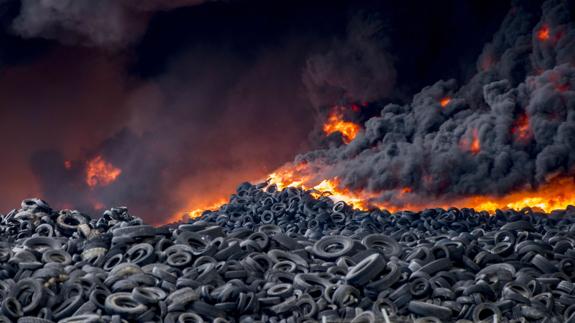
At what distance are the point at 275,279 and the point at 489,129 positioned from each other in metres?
24.0

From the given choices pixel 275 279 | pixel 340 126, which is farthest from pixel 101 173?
pixel 275 279

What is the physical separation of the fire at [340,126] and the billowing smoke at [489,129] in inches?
115

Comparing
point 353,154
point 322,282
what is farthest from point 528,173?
point 322,282

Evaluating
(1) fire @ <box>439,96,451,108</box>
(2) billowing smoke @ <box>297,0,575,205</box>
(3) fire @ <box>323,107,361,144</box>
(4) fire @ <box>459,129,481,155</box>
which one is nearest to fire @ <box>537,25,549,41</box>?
(2) billowing smoke @ <box>297,0,575,205</box>

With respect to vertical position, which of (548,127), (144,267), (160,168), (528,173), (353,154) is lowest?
(144,267)

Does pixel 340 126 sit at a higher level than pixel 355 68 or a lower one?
lower

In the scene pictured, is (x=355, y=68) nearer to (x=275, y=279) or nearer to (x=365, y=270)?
(x=275, y=279)

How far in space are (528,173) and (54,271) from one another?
992 inches

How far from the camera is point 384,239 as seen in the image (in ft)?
57.8

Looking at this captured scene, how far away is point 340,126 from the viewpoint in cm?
4744

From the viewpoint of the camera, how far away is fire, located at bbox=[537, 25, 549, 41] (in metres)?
39.5

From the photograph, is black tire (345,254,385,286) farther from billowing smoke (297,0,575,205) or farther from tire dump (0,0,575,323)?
billowing smoke (297,0,575,205)

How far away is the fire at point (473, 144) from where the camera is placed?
35.0 m

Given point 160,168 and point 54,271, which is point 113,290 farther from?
point 160,168
